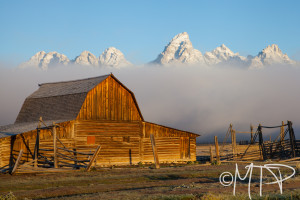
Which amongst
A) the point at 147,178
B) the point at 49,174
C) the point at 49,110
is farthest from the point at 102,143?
the point at 147,178

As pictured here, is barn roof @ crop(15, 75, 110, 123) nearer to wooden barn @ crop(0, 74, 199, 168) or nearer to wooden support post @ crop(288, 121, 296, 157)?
wooden barn @ crop(0, 74, 199, 168)

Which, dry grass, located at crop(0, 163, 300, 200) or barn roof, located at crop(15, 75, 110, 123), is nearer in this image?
dry grass, located at crop(0, 163, 300, 200)

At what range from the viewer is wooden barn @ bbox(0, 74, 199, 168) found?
33812 mm

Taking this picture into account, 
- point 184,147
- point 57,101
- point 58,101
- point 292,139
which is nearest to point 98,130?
point 58,101

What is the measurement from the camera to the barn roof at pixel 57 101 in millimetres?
37816

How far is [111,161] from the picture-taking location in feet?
123

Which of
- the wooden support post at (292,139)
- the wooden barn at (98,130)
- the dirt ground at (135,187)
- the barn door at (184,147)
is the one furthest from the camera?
the barn door at (184,147)

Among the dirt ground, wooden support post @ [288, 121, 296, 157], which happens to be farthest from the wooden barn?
wooden support post @ [288, 121, 296, 157]

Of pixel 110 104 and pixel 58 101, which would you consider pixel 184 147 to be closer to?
pixel 110 104

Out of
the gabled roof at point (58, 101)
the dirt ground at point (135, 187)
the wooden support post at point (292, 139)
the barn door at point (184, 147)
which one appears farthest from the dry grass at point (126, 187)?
the wooden support post at point (292, 139)

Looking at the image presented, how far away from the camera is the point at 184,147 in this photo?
41.4 metres

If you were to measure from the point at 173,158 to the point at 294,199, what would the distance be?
26.1 meters

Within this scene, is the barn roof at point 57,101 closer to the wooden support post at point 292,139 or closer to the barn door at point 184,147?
the barn door at point 184,147

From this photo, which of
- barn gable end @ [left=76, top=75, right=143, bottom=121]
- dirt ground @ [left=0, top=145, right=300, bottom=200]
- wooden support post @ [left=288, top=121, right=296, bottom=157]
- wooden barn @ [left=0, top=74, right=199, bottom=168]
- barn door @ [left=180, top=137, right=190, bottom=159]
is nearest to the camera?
dirt ground @ [left=0, top=145, right=300, bottom=200]
